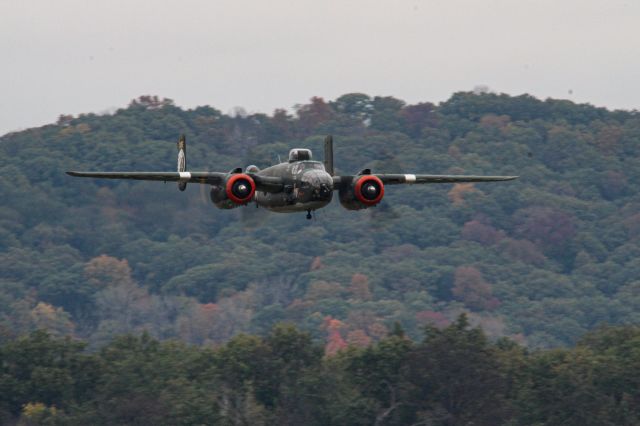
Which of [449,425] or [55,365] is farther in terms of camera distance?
[55,365]

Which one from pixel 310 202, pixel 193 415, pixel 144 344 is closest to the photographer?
pixel 310 202

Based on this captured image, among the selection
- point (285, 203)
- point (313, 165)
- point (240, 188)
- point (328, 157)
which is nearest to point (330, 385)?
point (328, 157)

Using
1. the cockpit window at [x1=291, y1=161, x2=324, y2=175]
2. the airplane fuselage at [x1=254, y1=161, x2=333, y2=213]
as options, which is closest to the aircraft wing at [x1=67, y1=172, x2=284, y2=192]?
the airplane fuselage at [x1=254, y1=161, x2=333, y2=213]

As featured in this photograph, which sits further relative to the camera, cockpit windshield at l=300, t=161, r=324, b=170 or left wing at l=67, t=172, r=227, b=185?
left wing at l=67, t=172, r=227, b=185

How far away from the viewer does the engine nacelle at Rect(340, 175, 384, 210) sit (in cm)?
5584

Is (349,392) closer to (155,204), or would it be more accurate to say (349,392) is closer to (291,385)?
(291,385)

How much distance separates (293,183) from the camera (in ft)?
179

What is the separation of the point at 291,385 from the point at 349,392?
5640mm

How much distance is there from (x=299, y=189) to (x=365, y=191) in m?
3.20

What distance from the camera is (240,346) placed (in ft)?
371

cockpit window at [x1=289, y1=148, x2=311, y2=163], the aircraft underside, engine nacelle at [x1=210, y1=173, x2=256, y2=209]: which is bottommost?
the aircraft underside

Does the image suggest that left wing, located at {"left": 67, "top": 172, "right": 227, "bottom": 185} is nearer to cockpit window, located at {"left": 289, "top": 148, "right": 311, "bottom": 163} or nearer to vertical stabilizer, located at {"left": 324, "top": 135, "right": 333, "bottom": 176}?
cockpit window, located at {"left": 289, "top": 148, "right": 311, "bottom": 163}

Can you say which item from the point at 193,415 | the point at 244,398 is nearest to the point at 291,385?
the point at 244,398

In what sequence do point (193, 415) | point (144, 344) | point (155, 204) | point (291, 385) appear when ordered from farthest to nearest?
point (144, 344)
point (291, 385)
point (193, 415)
point (155, 204)
